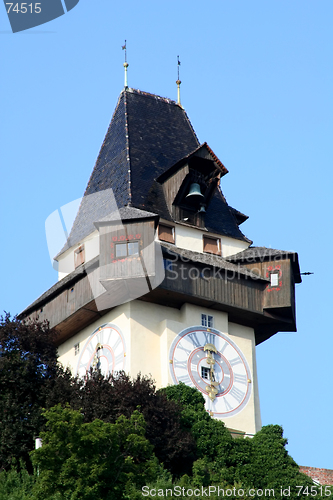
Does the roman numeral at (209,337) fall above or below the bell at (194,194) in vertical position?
below

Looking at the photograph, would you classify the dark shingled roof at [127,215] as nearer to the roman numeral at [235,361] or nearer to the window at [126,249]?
the window at [126,249]

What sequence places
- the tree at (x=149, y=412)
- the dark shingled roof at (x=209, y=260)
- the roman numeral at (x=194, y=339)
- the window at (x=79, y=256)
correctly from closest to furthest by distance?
the tree at (x=149, y=412), the roman numeral at (x=194, y=339), the dark shingled roof at (x=209, y=260), the window at (x=79, y=256)

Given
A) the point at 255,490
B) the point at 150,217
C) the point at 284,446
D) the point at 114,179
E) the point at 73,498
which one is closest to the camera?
the point at 73,498

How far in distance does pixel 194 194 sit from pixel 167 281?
435cm

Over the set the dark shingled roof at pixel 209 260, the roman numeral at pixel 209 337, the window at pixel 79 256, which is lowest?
the roman numeral at pixel 209 337

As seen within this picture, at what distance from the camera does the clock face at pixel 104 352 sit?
39062mm

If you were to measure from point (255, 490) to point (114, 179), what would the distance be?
1384cm

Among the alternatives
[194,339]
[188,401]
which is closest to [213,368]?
[194,339]

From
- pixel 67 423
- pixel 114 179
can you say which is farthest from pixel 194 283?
pixel 67 423

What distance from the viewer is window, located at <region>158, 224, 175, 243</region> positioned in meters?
41.3

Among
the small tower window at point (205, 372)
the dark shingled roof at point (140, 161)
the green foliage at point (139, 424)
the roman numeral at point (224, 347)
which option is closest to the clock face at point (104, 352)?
the green foliage at point (139, 424)

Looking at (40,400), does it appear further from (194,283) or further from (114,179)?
(114,179)

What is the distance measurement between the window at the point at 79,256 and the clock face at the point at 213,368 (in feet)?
16.4

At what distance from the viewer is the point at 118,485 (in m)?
27.7
